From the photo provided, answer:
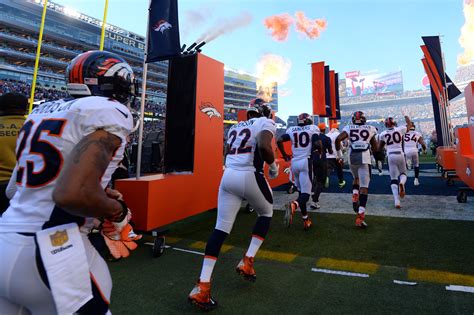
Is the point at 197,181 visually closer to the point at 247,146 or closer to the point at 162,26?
the point at 247,146

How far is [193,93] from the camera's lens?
543 cm

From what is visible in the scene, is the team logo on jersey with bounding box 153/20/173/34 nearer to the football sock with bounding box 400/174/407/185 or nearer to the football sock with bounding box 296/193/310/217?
the football sock with bounding box 296/193/310/217

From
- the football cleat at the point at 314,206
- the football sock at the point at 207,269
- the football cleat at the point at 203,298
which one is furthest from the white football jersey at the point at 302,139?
the football cleat at the point at 203,298

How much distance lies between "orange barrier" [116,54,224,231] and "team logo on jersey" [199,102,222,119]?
0.06ft

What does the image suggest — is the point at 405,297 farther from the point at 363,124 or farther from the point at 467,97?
the point at 467,97

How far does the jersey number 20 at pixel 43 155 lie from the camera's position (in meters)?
1.19

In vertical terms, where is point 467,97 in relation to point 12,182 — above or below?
above

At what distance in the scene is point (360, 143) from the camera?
570 cm

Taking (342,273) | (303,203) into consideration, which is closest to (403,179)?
(303,203)

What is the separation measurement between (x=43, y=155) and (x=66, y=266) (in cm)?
46

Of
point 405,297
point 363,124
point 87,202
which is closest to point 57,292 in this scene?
point 87,202

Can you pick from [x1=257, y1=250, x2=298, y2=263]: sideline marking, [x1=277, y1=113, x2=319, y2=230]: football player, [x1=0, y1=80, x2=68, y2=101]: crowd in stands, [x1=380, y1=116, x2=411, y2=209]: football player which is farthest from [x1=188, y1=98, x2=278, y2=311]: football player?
[x1=0, y1=80, x2=68, y2=101]: crowd in stands

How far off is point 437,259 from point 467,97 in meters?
5.80

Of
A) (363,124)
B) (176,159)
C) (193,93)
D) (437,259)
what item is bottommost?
(437,259)
